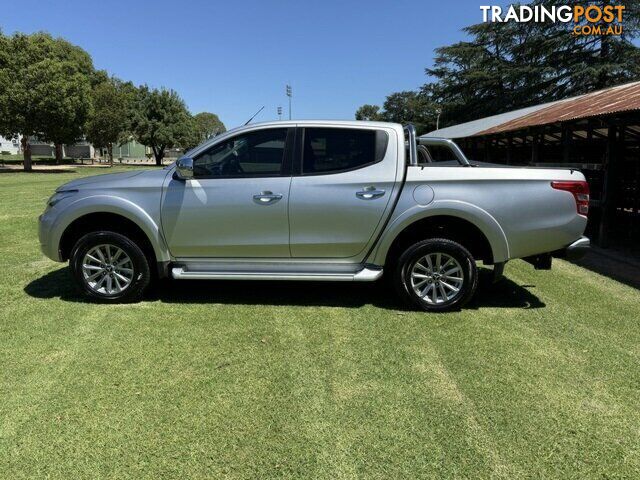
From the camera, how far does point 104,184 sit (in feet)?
16.8

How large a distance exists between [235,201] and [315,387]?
7.16ft

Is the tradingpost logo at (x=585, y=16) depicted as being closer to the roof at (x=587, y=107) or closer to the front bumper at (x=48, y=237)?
the roof at (x=587, y=107)

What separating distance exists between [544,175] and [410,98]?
3961 inches

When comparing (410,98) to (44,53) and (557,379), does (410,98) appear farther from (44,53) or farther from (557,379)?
(557,379)

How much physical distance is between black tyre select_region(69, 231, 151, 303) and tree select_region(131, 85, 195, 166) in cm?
4933

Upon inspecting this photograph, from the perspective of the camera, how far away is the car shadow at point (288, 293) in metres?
5.34

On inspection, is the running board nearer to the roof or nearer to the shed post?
the roof

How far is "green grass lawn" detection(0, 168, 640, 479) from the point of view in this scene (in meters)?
2.71

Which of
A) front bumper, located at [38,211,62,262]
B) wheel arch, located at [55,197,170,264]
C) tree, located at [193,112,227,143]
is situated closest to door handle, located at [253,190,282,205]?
wheel arch, located at [55,197,170,264]

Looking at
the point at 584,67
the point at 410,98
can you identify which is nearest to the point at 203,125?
the point at 410,98

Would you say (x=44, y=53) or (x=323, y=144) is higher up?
(x=44, y=53)

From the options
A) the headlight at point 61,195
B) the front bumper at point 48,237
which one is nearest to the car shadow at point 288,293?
the front bumper at point 48,237

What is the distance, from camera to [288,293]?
18.6ft

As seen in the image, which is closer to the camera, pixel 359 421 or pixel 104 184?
pixel 359 421
